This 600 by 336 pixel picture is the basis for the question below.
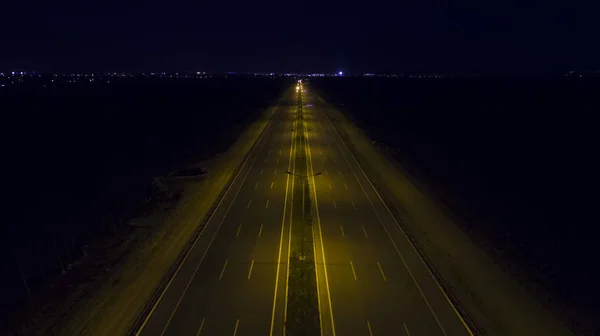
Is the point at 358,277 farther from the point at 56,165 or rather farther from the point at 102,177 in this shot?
the point at 56,165

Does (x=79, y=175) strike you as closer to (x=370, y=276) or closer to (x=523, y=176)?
(x=370, y=276)

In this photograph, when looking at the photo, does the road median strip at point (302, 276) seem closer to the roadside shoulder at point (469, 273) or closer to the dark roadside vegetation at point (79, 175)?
the roadside shoulder at point (469, 273)

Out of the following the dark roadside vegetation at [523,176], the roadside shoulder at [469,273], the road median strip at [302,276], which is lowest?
the dark roadside vegetation at [523,176]

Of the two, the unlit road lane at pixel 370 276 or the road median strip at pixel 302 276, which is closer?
the road median strip at pixel 302 276

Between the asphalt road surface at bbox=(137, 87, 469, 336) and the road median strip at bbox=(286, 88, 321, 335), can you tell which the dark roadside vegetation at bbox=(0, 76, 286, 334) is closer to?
the asphalt road surface at bbox=(137, 87, 469, 336)

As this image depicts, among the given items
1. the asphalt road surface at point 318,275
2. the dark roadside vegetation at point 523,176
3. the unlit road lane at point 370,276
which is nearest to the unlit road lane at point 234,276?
the asphalt road surface at point 318,275

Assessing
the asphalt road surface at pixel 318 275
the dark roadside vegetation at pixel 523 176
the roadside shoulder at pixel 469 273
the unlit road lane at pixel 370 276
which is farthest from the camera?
the dark roadside vegetation at pixel 523 176

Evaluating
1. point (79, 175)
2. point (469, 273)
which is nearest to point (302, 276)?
point (469, 273)
